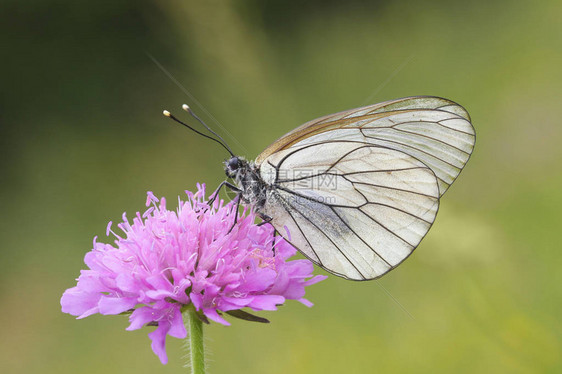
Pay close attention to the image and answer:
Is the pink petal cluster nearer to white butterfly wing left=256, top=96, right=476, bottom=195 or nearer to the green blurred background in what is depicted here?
white butterfly wing left=256, top=96, right=476, bottom=195

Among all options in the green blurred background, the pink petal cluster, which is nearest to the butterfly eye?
the pink petal cluster

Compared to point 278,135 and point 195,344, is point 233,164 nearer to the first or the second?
point 195,344

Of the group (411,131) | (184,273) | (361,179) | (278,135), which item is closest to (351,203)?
(361,179)

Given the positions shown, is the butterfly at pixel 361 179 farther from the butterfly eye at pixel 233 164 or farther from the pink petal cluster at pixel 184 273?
the pink petal cluster at pixel 184 273

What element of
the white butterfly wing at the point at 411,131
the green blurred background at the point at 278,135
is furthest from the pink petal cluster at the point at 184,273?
the green blurred background at the point at 278,135

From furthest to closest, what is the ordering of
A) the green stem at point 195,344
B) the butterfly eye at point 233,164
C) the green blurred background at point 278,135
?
the green blurred background at point 278,135
the butterfly eye at point 233,164
the green stem at point 195,344

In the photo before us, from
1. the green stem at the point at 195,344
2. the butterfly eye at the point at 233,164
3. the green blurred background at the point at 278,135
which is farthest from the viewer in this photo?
the green blurred background at the point at 278,135
